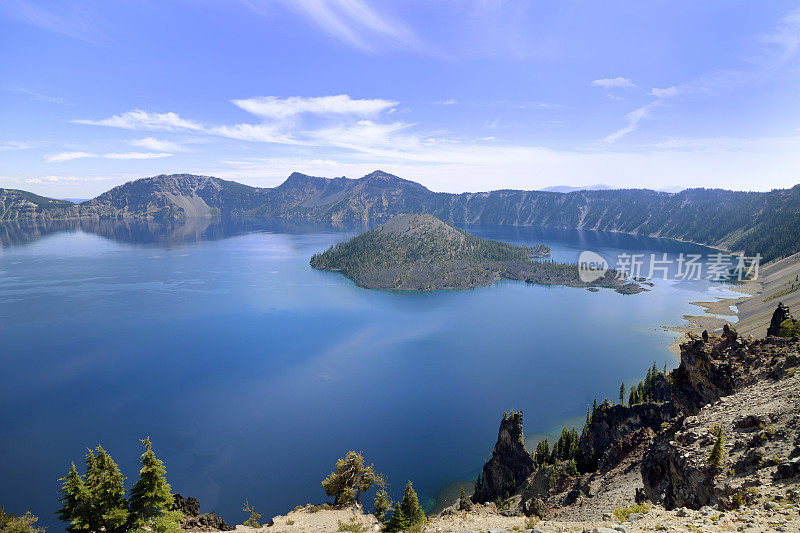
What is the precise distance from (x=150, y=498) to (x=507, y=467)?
144 ft

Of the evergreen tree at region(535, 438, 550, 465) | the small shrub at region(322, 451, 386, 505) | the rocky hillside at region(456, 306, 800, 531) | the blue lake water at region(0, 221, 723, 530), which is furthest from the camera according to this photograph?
the blue lake water at region(0, 221, 723, 530)

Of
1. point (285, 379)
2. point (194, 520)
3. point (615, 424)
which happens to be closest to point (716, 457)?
point (615, 424)

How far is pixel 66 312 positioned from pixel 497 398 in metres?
148

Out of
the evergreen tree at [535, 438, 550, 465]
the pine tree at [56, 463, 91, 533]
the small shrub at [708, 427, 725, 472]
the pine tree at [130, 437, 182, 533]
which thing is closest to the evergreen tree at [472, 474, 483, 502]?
the evergreen tree at [535, 438, 550, 465]

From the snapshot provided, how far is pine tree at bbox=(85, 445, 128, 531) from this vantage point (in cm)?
2933

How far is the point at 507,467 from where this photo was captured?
54.2 meters

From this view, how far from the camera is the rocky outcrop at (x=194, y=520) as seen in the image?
3744 cm

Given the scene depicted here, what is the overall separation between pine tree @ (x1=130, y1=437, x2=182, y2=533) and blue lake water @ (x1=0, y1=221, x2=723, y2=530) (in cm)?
2459

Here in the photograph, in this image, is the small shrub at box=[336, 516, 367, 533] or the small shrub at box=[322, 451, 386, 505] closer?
the small shrub at box=[336, 516, 367, 533]

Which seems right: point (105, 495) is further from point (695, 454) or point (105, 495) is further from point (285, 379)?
point (285, 379)

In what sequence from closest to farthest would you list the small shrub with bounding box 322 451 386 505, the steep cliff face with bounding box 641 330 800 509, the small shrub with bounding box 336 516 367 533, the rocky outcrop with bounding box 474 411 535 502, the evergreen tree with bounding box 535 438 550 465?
1. the steep cliff face with bounding box 641 330 800 509
2. the small shrub with bounding box 336 516 367 533
3. the small shrub with bounding box 322 451 386 505
4. the rocky outcrop with bounding box 474 411 535 502
5. the evergreen tree with bounding box 535 438 550 465

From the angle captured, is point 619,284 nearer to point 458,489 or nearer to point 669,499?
point 458,489

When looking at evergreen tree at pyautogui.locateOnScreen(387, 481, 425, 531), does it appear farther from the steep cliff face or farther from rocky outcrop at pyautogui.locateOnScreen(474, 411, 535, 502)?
rocky outcrop at pyautogui.locateOnScreen(474, 411, 535, 502)

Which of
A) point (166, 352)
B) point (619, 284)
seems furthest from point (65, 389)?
point (619, 284)
